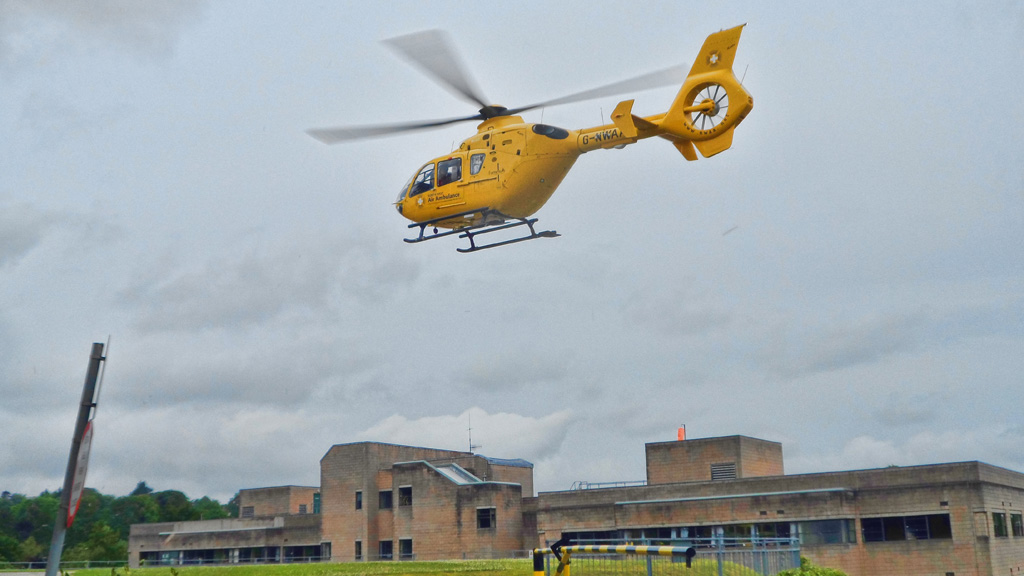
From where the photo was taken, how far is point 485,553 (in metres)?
56.8

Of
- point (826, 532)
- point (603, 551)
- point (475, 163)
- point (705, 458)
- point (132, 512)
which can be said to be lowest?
point (826, 532)

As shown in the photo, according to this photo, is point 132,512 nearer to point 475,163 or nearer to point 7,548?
point 7,548

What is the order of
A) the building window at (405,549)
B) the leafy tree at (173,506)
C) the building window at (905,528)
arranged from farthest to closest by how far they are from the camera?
1. the leafy tree at (173,506)
2. the building window at (405,549)
3. the building window at (905,528)

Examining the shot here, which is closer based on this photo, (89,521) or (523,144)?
(523,144)

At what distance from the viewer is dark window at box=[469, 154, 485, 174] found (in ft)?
96.6

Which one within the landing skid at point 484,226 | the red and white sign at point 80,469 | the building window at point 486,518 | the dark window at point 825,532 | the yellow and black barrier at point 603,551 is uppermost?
the landing skid at point 484,226

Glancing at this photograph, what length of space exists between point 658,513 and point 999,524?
15835mm

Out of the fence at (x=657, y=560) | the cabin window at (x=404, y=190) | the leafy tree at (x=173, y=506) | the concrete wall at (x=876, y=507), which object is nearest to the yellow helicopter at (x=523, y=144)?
the cabin window at (x=404, y=190)

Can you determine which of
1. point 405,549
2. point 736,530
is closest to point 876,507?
point 736,530

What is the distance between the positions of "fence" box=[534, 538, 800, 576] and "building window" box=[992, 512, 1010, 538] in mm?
22479

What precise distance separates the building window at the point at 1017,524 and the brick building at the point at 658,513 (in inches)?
4.0

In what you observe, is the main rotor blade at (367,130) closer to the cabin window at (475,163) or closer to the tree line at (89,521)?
the cabin window at (475,163)

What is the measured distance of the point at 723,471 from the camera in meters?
Result: 53.7

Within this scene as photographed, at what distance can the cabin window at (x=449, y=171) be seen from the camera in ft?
98.6
